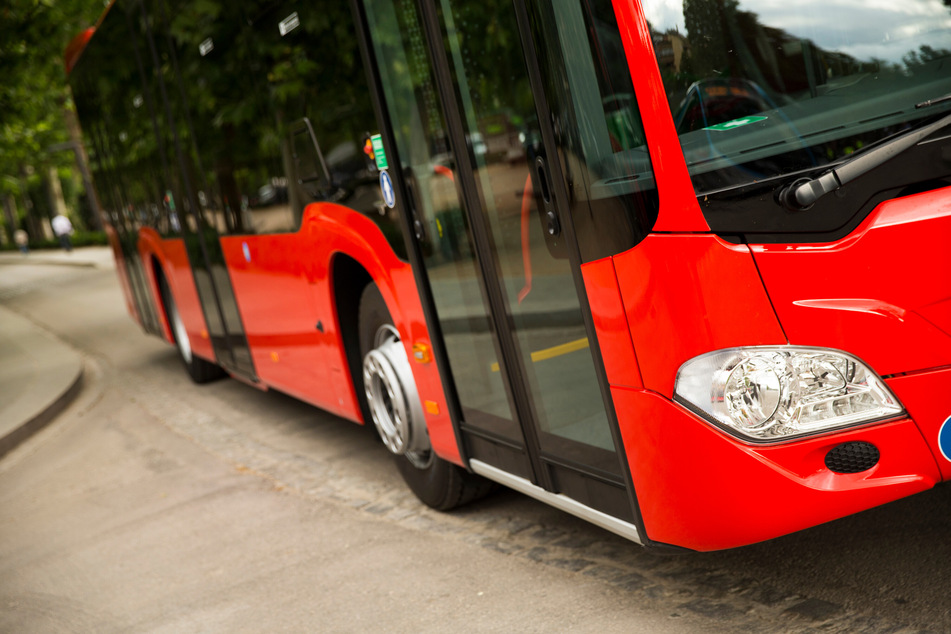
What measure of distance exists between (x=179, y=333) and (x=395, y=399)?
18.3ft

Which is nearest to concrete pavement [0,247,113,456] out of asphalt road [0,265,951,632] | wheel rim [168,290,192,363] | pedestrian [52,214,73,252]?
asphalt road [0,265,951,632]

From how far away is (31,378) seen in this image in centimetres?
1124

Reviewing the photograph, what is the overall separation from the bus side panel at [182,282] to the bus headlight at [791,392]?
5937 millimetres

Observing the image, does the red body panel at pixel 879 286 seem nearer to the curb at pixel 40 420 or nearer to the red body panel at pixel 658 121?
the red body panel at pixel 658 121

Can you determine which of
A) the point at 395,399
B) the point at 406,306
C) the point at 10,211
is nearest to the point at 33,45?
the point at 395,399

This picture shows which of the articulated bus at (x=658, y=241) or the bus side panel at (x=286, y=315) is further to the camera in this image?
the bus side panel at (x=286, y=315)

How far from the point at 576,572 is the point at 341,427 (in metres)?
3.47

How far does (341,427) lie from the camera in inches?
276

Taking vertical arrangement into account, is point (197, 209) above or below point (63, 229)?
below

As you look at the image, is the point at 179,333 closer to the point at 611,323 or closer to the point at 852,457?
the point at 611,323

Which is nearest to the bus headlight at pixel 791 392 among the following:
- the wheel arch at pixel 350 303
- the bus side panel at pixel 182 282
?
the wheel arch at pixel 350 303

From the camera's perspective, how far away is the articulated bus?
2527 millimetres

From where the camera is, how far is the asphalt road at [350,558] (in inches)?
131

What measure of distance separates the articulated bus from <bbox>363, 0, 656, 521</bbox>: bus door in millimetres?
12
